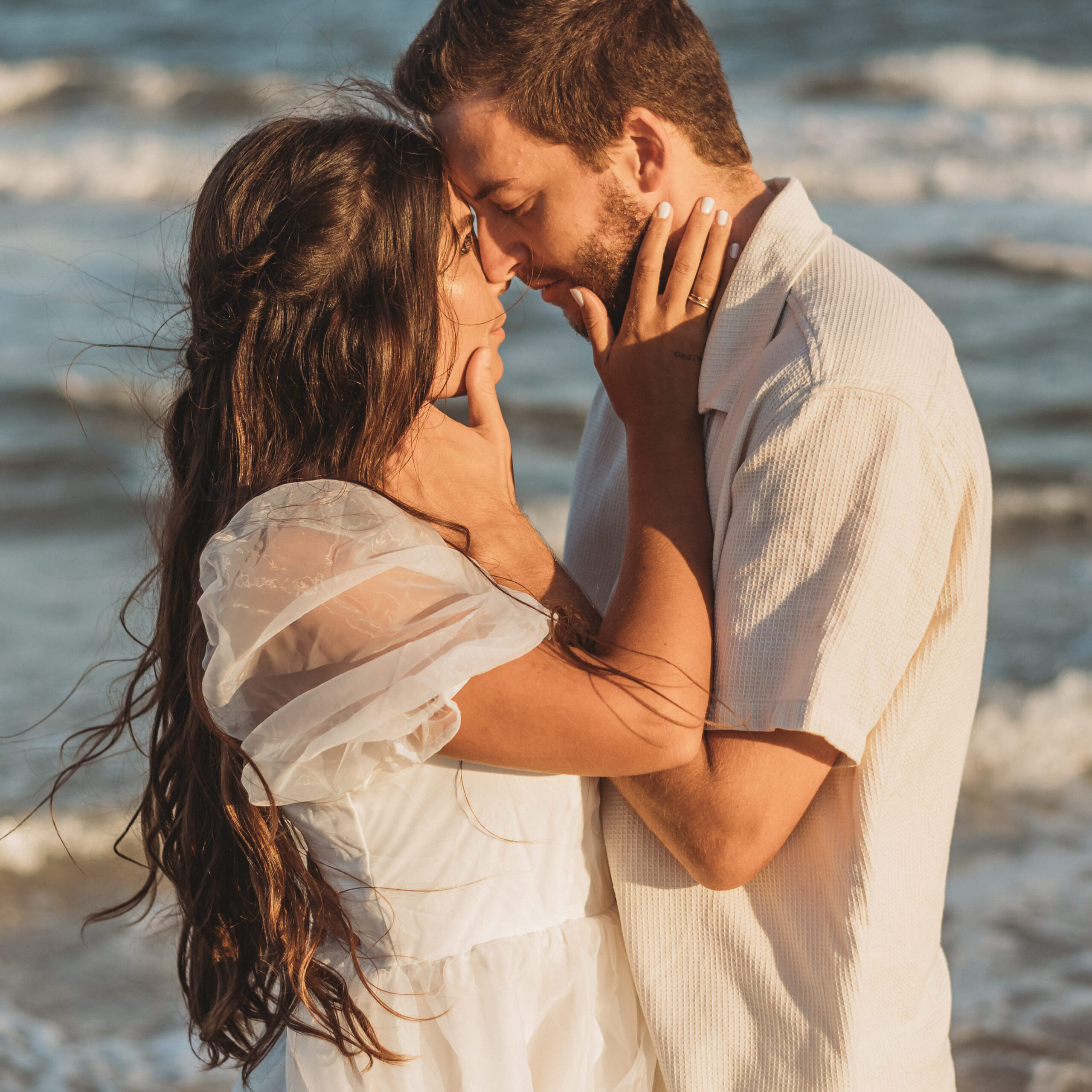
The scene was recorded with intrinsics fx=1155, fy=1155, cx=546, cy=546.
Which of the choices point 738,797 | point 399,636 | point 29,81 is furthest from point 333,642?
point 29,81

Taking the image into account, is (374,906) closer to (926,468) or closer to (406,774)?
(406,774)

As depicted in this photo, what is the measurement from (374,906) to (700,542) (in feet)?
2.58

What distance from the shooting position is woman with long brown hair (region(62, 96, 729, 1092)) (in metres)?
1.64

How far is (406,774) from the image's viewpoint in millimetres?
1786

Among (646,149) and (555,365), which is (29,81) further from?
(646,149)

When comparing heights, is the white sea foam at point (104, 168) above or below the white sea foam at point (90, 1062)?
above

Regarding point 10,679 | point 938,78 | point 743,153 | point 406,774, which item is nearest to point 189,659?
point 406,774

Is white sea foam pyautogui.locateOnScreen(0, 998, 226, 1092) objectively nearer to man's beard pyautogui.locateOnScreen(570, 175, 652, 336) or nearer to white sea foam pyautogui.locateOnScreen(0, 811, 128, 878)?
white sea foam pyautogui.locateOnScreen(0, 811, 128, 878)

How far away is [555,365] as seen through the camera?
8875 mm

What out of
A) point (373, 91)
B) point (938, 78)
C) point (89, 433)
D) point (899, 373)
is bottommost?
point (89, 433)

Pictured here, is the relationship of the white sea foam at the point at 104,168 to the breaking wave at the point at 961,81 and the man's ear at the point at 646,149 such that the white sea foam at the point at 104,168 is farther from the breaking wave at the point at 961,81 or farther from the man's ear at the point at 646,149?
the man's ear at the point at 646,149

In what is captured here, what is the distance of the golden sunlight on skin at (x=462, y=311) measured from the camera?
1975 mm

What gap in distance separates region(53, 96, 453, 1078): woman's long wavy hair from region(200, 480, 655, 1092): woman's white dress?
0.07 metres

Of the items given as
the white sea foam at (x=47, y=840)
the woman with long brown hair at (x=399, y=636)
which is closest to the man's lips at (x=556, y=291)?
the woman with long brown hair at (x=399, y=636)
